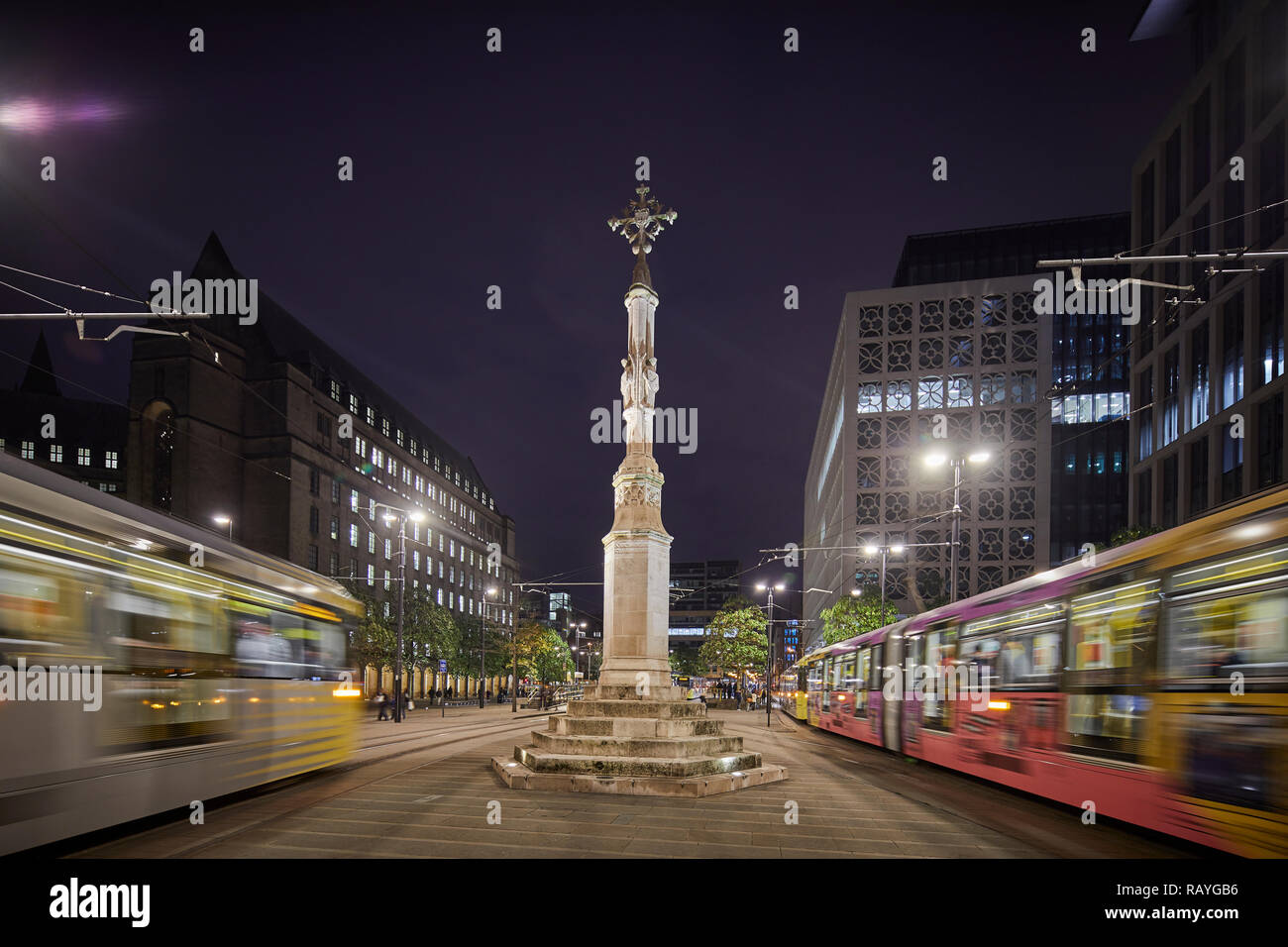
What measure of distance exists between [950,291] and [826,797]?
6292cm

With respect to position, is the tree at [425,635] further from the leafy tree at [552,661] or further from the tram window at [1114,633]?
the tram window at [1114,633]

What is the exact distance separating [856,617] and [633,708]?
→ 118ft

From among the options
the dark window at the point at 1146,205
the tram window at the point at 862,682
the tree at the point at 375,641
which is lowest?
the tree at the point at 375,641

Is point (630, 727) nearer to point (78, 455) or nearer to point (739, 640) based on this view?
point (739, 640)

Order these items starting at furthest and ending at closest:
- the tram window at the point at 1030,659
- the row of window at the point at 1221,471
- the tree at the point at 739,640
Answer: the tree at the point at 739,640 → the row of window at the point at 1221,471 → the tram window at the point at 1030,659

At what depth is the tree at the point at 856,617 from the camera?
46219 millimetres

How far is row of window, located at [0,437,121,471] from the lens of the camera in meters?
70.6

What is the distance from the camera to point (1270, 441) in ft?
105

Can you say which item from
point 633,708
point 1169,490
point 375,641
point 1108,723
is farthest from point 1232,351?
point 375,641

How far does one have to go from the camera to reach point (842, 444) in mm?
68500

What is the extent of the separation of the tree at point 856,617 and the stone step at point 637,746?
1275 inches

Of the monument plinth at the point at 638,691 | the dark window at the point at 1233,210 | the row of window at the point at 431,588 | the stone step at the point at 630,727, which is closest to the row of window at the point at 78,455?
the row of window at the point at 431,588

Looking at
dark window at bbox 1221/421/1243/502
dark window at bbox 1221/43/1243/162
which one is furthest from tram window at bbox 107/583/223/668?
dark window at bbox 1221/43/1243/162
